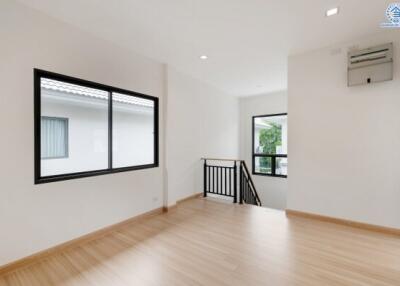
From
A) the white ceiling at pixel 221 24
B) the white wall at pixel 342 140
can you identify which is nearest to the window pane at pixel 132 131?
the white ceiling at pixel 221 24

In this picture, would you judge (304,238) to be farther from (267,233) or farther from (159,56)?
(159,56)

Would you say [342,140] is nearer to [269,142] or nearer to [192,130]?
[192,130]

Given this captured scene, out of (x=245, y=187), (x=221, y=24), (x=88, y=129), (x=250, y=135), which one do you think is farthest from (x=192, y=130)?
(x=250, y=135)

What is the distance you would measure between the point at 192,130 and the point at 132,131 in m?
1.45

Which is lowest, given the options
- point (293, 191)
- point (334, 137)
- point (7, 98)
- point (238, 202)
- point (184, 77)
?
point (238, 202)

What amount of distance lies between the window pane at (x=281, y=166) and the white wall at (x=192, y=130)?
1.47m

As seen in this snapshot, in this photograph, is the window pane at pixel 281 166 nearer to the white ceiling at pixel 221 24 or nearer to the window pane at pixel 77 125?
the white ceiling at pixel 221 24

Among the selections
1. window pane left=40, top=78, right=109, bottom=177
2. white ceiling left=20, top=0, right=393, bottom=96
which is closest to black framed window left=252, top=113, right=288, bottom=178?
white ceiling left=20, top=0, right=393, bottom=96

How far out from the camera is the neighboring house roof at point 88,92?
8.21 ft

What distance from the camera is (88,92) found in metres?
2.93

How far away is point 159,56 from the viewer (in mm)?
3486

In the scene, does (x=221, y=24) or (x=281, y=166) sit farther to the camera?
(x=281, y=166)

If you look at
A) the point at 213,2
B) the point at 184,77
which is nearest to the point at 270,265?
the point at 213,2

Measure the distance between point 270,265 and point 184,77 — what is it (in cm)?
368
